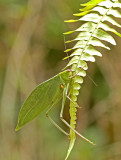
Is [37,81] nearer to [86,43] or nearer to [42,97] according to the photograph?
[42,97]

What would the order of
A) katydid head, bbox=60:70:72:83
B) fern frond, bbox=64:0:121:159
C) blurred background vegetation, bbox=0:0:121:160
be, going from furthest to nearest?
blurred background vegetation, bbox=0:0:121:160 < katydid head, bbox=60:70:72:83 < fern frond, bbox=64:0:121:159

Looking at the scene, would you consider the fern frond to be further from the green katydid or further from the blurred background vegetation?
the blurred background vegetation

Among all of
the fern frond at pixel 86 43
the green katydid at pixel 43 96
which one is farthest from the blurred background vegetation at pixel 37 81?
the fern frond at pixel 86 43

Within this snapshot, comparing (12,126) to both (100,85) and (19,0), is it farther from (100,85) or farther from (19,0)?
(19,0)

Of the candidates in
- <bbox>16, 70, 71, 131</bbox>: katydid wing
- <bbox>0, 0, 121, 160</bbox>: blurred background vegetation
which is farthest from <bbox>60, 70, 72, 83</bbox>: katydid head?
<bbox>0, 0, 121, 160</bbox>: blurred background vegetation

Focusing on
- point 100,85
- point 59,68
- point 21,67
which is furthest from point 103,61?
point 21,67

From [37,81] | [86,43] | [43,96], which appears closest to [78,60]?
[86,43]
